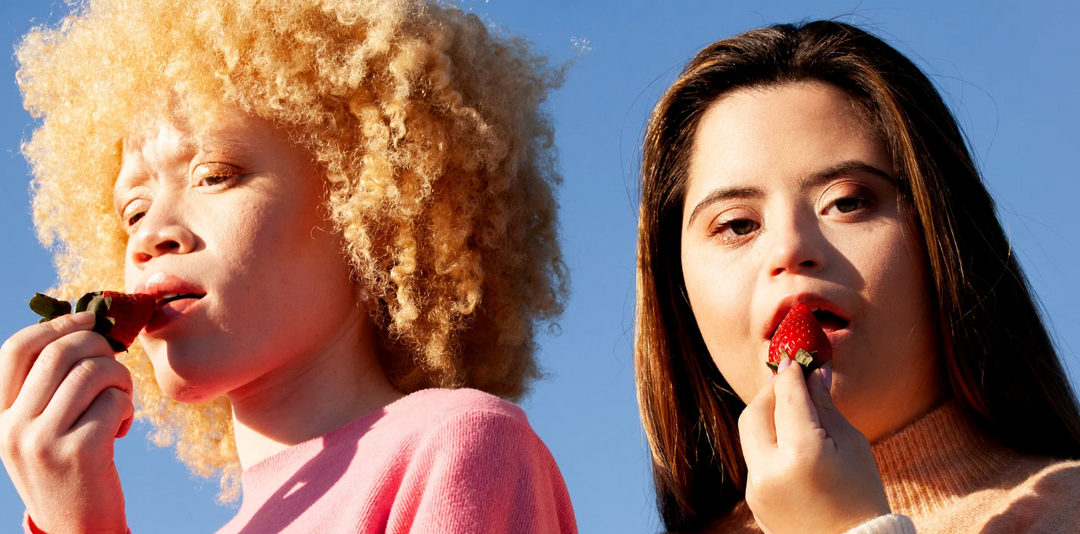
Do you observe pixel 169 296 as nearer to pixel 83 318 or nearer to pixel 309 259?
pixel 83 318

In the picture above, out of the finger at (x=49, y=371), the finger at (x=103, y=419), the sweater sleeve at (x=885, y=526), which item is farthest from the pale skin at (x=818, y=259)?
the finger at (x=49, y=371)

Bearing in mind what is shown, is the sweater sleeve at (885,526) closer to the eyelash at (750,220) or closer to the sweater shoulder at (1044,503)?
the sweater shoulder at (1044,503)

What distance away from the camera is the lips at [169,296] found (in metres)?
3.19

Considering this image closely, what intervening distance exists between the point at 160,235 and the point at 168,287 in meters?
0.15

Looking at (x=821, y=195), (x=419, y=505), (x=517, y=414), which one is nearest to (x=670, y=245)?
(x=821, y=195)

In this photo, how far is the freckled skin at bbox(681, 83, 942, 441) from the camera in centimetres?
313

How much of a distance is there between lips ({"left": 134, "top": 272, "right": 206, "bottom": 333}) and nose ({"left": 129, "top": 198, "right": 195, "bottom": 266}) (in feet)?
0.27

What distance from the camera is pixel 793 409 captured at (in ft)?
8.82

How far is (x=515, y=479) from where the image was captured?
2967 mm

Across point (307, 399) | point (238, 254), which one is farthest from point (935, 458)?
point (238, 254)

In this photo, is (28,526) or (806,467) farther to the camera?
(28,526)

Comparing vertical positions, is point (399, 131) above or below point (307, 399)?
above

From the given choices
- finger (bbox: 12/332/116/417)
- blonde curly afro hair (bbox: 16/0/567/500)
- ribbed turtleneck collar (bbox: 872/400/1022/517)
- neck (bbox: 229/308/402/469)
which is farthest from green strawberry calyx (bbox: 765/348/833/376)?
finger (bbox: 12/332/116/417)

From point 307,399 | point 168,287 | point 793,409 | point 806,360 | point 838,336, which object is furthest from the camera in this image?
point 307,399
